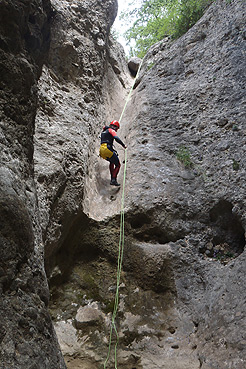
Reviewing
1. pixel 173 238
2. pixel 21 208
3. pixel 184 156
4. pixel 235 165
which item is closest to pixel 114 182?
pixel 184 156

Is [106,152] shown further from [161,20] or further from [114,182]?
[161,20]

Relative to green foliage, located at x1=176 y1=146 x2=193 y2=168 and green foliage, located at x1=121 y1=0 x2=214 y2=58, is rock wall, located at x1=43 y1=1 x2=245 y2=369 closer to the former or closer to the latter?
green foliage, located at x1=176 y1=146 x2=193 y2=168

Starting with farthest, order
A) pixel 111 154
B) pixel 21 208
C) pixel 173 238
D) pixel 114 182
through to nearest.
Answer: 1. pixel 111 154
2. pixel 114 182
3. pixel 173 238
4. pixel 21 208

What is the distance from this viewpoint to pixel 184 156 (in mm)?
6953

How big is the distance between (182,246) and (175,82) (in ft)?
16.1

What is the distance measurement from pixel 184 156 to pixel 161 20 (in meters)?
7.15

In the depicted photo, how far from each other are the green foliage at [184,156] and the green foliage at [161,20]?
510 cm

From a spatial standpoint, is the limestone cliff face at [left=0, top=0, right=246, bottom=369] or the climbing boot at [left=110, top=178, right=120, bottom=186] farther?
the climbing boot at [left=110, top=178, right=120, bottom=186]

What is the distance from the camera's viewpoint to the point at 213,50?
27.4ft

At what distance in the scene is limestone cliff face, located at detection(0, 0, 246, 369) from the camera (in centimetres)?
278

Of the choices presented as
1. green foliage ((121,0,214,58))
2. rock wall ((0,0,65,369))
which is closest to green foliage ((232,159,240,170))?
rock wall ((0,0,65,369))

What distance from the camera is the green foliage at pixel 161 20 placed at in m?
10.3

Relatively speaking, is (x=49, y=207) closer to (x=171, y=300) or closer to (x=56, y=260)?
(x=56, y=260)

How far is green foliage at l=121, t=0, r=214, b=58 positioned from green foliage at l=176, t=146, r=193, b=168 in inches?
201
